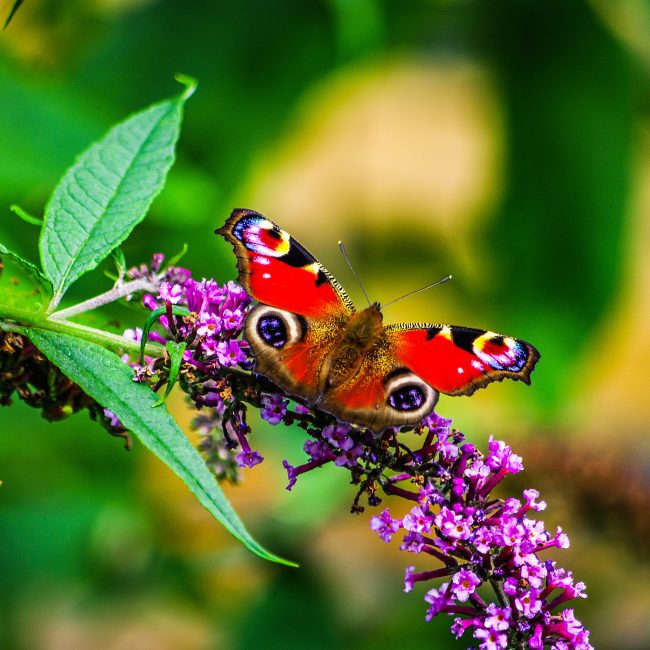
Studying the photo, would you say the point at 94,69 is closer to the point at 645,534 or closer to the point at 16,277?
the point at 16,277

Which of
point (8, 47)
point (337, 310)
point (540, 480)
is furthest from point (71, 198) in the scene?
point (540, 480)

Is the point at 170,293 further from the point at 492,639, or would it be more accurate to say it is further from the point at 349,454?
the point at 492,639

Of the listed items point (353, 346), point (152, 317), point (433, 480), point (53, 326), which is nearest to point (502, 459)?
point (433, 480)

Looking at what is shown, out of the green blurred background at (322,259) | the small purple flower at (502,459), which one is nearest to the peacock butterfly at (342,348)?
the small purple flower at (502,459)

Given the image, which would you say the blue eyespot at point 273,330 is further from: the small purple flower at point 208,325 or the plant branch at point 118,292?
the plant branch at point 118,292

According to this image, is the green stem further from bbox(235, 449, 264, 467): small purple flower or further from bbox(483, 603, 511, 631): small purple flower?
bbox(483, 603, 511, 631): small purple flower
